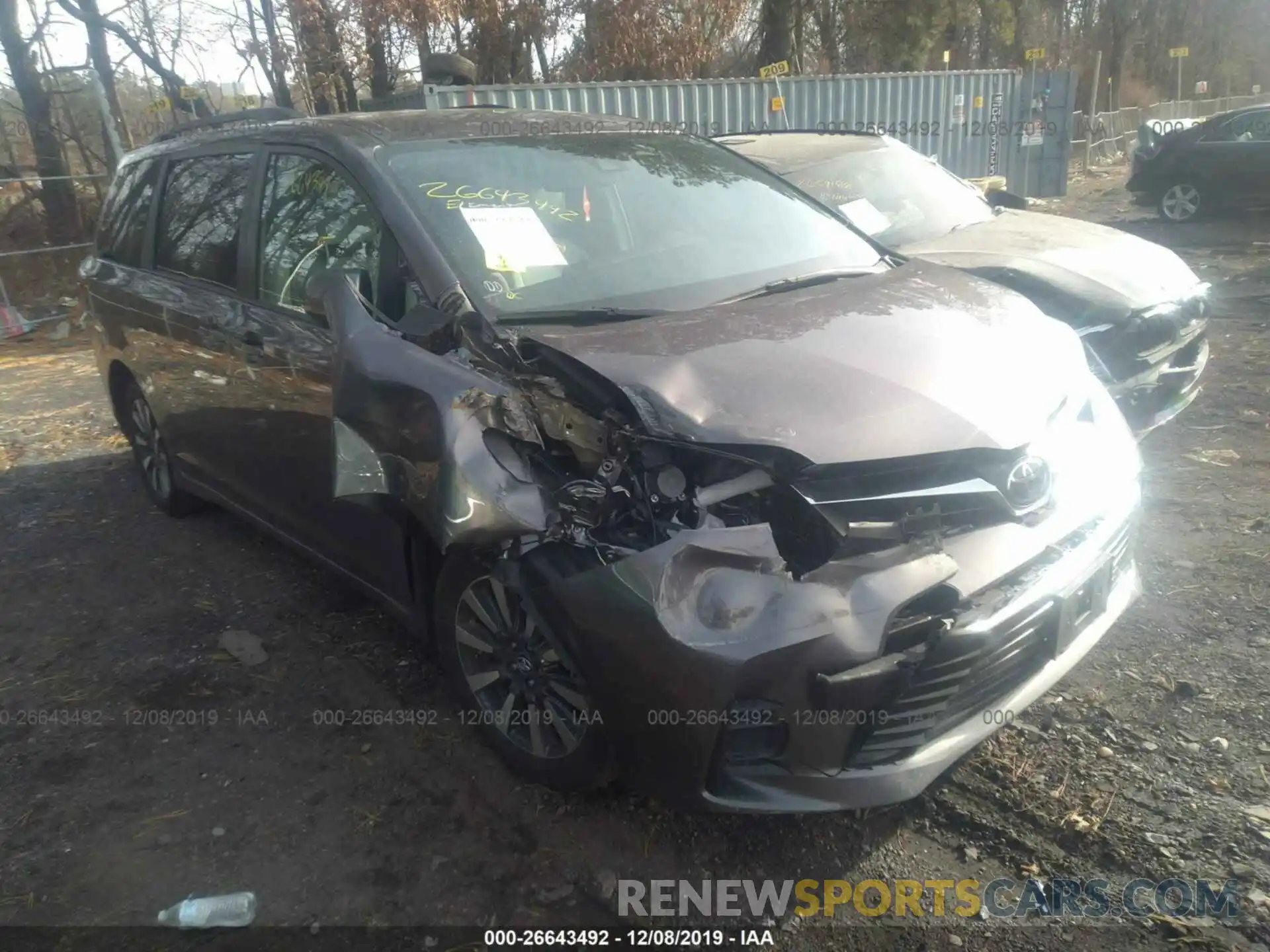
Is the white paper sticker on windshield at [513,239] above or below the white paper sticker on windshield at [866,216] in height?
above

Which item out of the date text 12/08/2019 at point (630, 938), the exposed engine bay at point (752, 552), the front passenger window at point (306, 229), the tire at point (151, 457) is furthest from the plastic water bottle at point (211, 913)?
the tire at point (151, 457)

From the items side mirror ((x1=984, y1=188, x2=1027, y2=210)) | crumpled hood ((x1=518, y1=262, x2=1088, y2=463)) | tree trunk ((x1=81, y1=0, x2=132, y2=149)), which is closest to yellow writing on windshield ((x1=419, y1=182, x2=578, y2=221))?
crumpled hood ((x1=518, y1=262, x2=1088, y2=463))

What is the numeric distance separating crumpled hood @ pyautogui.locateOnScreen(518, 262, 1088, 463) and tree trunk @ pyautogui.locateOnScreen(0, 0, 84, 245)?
1356 cm

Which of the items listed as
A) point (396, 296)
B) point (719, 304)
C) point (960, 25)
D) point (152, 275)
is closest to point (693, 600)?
point (719, 304)

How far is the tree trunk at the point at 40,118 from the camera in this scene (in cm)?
1352

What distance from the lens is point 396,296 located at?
3105mm

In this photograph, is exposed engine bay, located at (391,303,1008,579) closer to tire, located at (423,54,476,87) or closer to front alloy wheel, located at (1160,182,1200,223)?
tire, located at (423,54,476,87)

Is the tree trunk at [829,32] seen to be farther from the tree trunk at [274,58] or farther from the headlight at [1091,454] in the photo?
the headlight at [1091,454]

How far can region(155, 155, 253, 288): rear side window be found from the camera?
3.96m

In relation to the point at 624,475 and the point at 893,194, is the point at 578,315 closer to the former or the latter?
the point at 624,475

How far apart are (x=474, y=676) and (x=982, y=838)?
1.49 metres

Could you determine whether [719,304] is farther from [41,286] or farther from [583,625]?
[41,286]

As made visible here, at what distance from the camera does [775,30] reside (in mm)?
19375

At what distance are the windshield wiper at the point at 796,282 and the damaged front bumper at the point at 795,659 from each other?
1211 millimetres
